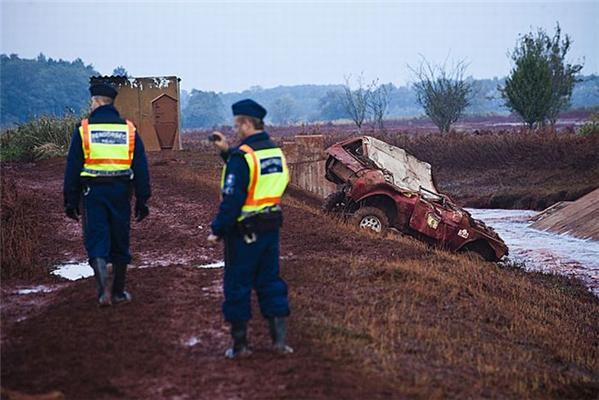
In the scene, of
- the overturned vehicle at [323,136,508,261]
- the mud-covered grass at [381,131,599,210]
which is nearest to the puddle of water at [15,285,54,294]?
the overturned vehicle at [323,136,508,261]

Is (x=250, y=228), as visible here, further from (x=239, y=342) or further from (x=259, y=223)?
(x=239, y=342)

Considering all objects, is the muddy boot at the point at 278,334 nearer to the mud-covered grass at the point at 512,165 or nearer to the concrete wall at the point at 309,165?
the concrete wall at the point at 309,165

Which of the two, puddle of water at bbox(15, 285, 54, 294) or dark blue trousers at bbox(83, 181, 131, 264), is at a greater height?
dark blue trousers at bbox(83, 181, 131, 264)

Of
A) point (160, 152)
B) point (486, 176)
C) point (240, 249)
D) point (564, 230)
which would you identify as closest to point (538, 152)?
point (486, 176)

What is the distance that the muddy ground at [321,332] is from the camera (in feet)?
20.5

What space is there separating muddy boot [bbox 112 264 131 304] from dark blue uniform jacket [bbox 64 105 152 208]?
72 cm

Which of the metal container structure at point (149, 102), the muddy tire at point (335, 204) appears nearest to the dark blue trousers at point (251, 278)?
the muddy tire at point (335, 204)

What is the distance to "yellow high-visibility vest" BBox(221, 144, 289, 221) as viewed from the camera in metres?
6.76

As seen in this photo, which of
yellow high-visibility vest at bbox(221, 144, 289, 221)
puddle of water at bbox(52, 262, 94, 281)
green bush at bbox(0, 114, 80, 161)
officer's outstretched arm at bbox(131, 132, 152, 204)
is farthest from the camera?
green bush at bbox(0, 114, 80, 161)

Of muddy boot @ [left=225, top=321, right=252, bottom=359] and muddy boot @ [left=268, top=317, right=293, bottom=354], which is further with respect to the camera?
muddy boot @ [left=268, top=317, right=293, bottom=354]

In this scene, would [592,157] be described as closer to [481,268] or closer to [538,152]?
[538,152]

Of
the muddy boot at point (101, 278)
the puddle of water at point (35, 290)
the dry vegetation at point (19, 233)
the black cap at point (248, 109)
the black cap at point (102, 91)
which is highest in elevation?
the black cap at point (102, 91)

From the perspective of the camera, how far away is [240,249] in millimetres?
6711

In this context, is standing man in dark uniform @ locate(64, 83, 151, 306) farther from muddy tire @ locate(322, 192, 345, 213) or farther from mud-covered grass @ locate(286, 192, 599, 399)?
muddy tire @ locate(322, 192, 345, 213)
